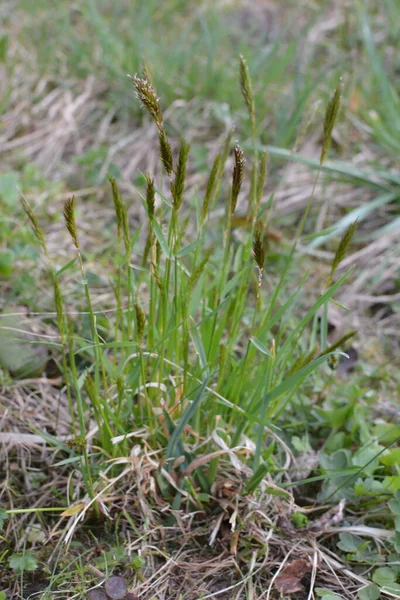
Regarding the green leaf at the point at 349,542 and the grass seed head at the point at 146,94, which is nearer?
the grass seed head at the point at 146,94

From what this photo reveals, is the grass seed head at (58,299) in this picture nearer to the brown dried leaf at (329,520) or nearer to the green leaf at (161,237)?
Result: the green leaf at (161,237)

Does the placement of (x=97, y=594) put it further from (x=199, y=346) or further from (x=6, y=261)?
(x=6, y=261)

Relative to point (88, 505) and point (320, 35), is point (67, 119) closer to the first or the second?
point (320, 35)

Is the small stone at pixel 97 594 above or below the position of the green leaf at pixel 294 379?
below

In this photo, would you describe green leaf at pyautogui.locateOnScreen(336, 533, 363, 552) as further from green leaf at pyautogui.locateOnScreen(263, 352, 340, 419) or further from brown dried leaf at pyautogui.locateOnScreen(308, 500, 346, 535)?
green leaf at pyautogui.locateOnScreen(263, 352, 340, 419)

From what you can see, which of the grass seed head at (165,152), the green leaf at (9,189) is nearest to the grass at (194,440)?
the grass seed head at (165,152)

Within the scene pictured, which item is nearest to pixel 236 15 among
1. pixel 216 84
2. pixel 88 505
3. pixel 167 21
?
pixel 167 21

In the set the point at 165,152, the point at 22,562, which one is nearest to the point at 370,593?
the point at 22,562

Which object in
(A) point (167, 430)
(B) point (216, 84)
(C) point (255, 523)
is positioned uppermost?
(B) point (216, 84)
